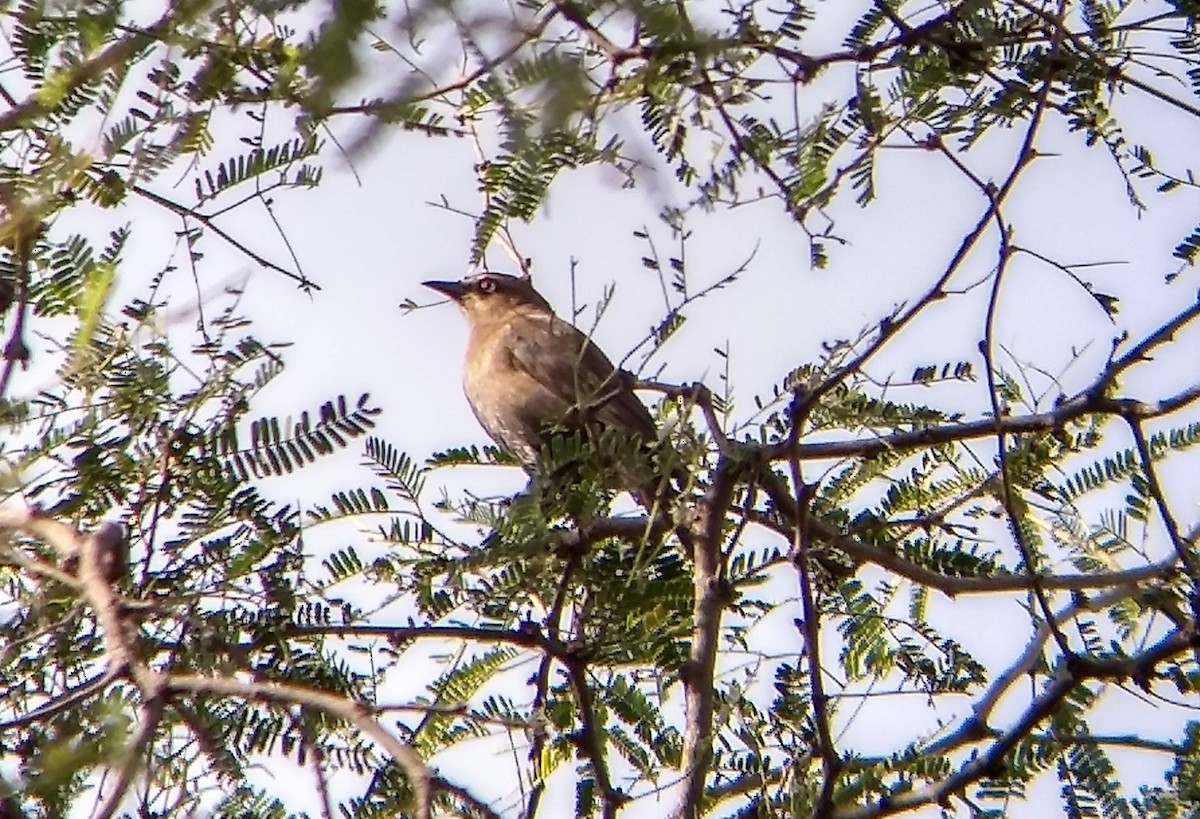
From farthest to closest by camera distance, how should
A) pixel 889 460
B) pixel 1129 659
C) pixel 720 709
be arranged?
pixel 889 460
pixel 720 709
pixel 1129 659

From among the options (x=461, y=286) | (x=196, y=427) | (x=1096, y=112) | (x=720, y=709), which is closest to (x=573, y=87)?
(x=196, y=427)

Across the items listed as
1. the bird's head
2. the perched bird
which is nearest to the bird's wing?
the perched bird

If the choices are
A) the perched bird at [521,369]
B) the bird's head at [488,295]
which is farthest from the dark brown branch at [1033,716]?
the bird's head at [488,295]

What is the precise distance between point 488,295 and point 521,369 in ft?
3.76

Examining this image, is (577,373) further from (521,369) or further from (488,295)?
(488,295)

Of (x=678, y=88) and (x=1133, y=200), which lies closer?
(x=678, y=88)

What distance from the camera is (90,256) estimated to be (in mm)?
4102

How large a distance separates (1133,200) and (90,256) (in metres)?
2.55

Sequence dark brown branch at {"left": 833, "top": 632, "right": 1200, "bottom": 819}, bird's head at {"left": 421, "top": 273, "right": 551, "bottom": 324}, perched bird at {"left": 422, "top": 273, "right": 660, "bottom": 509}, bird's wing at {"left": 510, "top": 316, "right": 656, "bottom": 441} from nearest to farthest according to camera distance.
Answer: dark brown branch at {"left": 833, "top": 632, "right": 1200, "bottom": 819} < bird's wing at {"left": 510, "top": 316, "right": 656, "bottom": 441} < perched bird at {"left": 422, "top": 273, "right": 660, "bottom": 509} < bird's head at {"left": 421, "top": 273, "right": 551, "bottom": 324}

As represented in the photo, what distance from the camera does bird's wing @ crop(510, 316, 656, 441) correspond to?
4422mm

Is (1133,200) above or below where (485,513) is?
above

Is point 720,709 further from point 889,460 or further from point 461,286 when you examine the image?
point 461,286

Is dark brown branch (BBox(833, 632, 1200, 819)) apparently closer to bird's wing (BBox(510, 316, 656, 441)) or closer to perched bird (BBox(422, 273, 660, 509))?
bird's wing (BBox(510, 316, 656, 441))

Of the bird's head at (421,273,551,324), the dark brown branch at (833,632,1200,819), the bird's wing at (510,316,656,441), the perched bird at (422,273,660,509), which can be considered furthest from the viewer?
the bird's head at (421,273,551,324)
